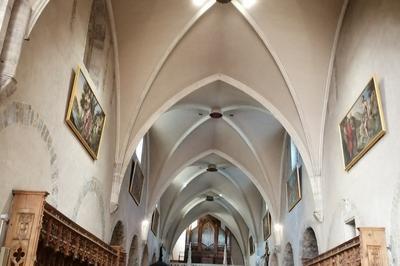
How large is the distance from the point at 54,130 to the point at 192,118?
906 centimetres

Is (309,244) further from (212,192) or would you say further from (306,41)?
(212,192)

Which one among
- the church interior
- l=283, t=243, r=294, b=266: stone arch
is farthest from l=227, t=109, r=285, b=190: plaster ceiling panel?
l=283, t=243, r=294, b=266: stone arch

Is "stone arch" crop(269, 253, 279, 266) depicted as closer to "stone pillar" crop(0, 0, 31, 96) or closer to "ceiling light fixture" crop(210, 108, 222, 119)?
"ceiling light fixture" crop(210, 108, 222, 119)

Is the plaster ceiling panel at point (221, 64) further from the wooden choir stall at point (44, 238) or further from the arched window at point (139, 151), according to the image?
the wooden choir stall at point (44, 238)

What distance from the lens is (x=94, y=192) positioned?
30.9ft

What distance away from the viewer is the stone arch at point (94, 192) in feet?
27.0

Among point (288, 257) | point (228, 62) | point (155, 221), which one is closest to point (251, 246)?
point (155, 221)

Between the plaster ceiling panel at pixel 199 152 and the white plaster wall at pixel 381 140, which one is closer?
the white plaster wall at pixel 381 140

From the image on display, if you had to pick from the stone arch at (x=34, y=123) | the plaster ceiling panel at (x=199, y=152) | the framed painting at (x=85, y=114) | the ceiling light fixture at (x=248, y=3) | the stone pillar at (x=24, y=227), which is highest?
the ceiling light fixture at (x=248, y=3)

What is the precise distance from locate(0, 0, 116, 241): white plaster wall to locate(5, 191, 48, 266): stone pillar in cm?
21

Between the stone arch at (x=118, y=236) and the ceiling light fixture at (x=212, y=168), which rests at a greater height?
the ceiling light fixture at (x=212, y=168)

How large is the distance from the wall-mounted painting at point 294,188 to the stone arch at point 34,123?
838 centimetres

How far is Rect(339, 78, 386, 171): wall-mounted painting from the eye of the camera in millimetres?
7406

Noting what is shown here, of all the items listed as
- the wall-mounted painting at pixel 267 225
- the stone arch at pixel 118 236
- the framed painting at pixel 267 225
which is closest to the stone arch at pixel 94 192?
the stone arch at pixel 118 236
